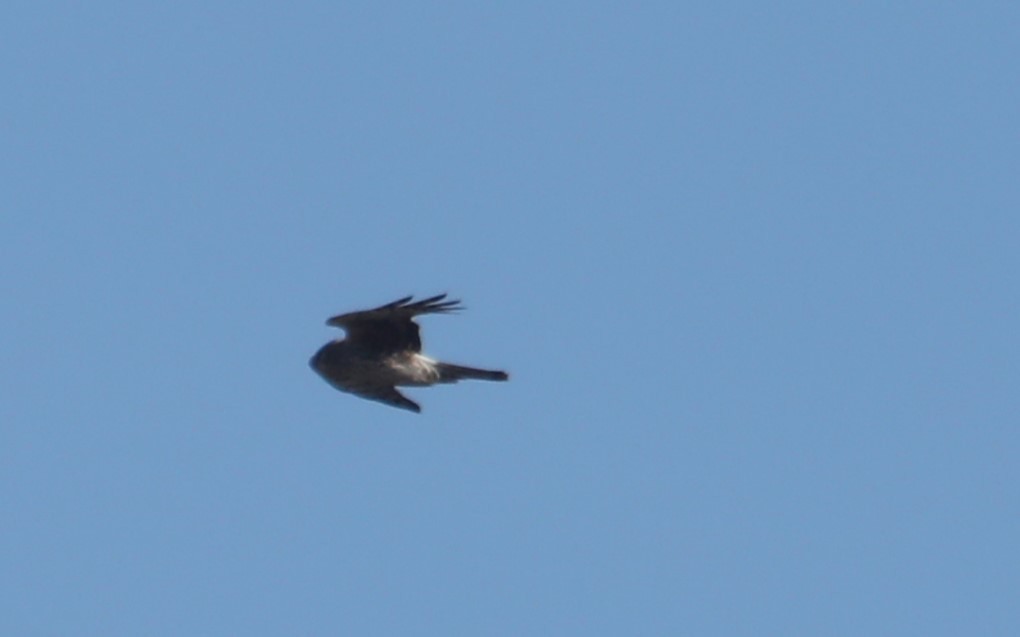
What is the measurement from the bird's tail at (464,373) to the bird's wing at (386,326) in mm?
358

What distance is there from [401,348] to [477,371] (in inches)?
32.7

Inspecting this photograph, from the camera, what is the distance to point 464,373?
25.9 m

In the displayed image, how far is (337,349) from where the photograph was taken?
2583 centimetres

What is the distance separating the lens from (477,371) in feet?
85.0

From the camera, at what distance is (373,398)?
26500 millimetres

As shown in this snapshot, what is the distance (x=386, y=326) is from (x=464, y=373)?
0.96 meters

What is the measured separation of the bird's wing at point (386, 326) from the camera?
25359 mm

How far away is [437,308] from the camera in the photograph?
82.9ft

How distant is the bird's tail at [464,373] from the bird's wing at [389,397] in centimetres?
74

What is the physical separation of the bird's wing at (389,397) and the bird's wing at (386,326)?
600 mm

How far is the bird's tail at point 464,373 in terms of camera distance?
25812mm

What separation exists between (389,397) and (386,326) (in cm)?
109

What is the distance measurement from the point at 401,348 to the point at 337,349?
0.67 m

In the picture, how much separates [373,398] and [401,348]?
0.91 meters
